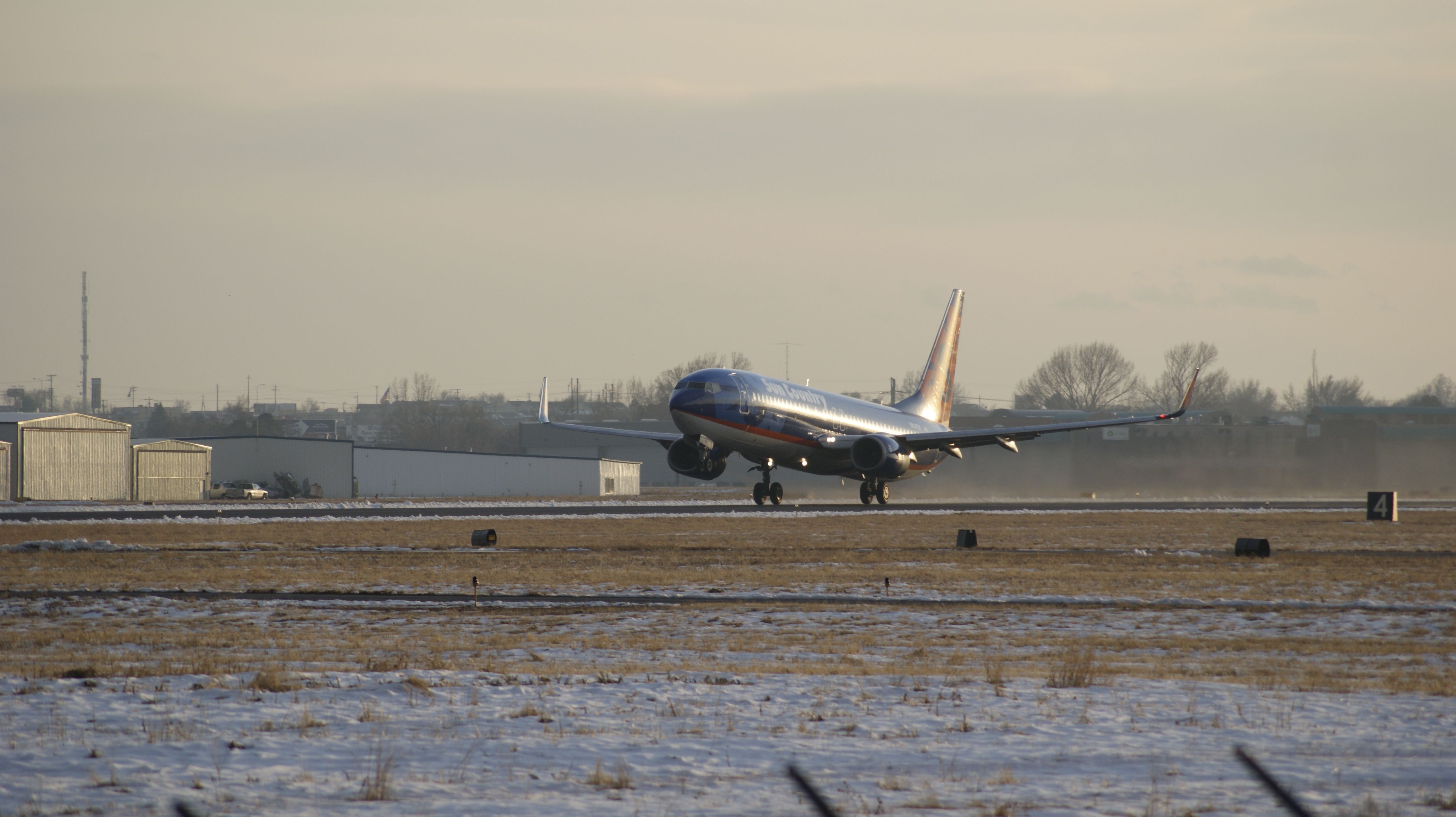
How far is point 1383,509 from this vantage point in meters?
46.0

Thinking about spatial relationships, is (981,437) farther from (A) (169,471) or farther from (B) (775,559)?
(A) (169,471)

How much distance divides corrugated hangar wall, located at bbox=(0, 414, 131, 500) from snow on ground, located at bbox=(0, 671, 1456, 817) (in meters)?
69.8

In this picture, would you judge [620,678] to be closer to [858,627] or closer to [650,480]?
[858,627]

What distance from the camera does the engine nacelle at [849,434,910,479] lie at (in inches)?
2058

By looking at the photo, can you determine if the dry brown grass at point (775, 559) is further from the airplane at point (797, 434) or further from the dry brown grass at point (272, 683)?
the dry brown grass at point (272, 683)

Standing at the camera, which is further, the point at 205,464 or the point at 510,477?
the point at 510,477

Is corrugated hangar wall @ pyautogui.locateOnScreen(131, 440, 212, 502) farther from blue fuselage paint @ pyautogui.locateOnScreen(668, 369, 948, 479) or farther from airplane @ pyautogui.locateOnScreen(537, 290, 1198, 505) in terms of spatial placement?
blue fuselage paint @ pyautogui.locateOnScreen(668, 369, 948, 479)

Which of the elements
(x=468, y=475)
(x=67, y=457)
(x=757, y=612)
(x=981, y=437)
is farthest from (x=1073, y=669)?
(x=468, y=475)

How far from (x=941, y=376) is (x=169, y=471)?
50.1 m

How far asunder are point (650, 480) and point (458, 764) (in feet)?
408

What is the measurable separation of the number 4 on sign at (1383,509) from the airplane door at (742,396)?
2403 cm

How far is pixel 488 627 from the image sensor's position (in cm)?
1747

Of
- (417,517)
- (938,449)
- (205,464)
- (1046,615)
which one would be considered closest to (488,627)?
(1046,615)

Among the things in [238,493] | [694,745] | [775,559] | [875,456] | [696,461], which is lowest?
[238,493]
